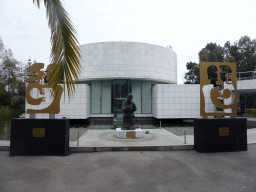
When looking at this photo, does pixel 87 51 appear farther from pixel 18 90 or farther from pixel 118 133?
pixel 18 90

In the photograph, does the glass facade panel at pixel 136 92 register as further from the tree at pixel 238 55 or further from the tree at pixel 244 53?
the tree at pixel 244 53

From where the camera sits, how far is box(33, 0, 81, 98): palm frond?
2816 mm

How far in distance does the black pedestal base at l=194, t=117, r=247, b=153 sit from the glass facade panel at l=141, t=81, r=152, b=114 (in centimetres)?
1827

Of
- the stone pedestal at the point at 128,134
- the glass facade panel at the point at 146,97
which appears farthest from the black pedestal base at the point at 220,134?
the glass facade panel at the point at 146,97

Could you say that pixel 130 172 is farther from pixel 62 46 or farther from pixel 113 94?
pixel 113 94

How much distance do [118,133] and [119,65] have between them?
15.6 m

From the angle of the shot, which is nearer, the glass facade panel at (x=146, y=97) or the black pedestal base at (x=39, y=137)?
the black pedestal base at (x=39, y=137)

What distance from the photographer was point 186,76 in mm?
53812

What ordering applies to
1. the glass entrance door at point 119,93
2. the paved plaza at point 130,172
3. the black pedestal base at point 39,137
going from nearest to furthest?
1. the paved plaza at point 130,172
2. the black pedestal base at point 39,137
3. the glass entrance door at point 119,93

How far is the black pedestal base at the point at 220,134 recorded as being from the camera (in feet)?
29.4

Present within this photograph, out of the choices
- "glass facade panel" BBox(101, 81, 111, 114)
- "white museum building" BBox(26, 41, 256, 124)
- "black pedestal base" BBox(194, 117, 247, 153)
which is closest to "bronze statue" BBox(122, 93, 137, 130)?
"black pedestal base" BBox(194, 117, 247, 153)

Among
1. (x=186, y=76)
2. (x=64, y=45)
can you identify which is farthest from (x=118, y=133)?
(x=186, y=76)

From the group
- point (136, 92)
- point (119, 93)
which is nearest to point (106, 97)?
point (119, 93)

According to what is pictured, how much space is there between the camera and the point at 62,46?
2891 mm
